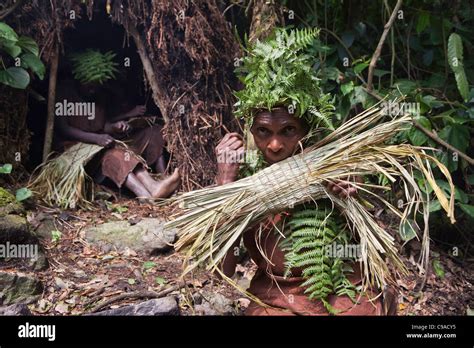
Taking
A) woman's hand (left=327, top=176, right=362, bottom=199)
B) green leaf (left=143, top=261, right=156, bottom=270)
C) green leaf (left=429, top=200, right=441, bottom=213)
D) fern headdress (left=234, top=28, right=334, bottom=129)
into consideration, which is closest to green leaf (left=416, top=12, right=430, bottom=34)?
green leaf (left=429, top=200, right=441, bottom=213)

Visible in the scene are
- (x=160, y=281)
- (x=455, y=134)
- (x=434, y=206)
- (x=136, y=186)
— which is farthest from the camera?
(x=136, y=186)

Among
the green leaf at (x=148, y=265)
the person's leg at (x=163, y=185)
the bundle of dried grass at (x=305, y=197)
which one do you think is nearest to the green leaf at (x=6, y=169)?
the person's leg at (x=163, y=185)

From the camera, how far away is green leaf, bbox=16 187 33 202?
3.66m

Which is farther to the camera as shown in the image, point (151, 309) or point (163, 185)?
point (163, 185)

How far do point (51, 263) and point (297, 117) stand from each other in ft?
5.81

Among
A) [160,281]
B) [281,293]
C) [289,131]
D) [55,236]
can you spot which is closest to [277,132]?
[289,131]

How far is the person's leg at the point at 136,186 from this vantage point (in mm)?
4016

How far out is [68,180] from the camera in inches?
156

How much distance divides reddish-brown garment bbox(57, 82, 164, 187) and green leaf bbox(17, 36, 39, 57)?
320mm

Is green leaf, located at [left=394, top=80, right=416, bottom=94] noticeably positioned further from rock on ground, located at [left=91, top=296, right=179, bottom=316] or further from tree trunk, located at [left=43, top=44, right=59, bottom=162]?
tree trunk, located at [left=43, top=44, right=59, bottom=162]

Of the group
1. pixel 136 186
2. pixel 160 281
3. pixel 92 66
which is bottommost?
pixel 160 281

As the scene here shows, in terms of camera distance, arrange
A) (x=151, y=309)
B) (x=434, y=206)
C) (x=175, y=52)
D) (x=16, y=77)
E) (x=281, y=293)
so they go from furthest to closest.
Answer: (x=175, y=52) < (x=16, y=77) < (x=434, y=206) < (x=151, y=309) < (x=281, y=293)

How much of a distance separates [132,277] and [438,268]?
1790mm

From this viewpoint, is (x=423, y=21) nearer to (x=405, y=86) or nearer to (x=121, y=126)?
(x=405, y=86)
